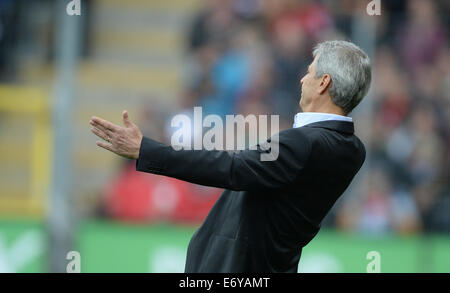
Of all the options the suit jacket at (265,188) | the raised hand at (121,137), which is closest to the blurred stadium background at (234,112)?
the suit jacket at (265,188)

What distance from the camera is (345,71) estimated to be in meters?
3.61

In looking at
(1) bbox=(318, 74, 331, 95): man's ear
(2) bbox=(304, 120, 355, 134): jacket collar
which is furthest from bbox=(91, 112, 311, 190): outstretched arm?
(1) bbox=(318, 74, 331, 95): man's ear

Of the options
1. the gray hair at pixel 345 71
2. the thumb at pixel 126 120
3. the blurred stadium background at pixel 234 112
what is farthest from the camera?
the blurred stadium background at pixel 234 112

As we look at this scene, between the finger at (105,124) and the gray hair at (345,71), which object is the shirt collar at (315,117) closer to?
the gray hair at (345,71)

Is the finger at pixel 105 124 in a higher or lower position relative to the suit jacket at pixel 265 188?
higher

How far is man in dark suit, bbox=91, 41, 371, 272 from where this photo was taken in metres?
3.42

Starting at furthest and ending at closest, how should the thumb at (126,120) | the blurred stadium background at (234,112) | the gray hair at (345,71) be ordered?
1. the blurred stadium background at (234,112)
2. the gray hair at (345,71)
3. the thumb at (126,120)

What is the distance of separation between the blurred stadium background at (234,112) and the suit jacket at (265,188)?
406 cm

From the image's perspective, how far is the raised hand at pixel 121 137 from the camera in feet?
11.2

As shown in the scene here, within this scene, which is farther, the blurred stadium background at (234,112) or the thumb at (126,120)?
the blurred stadium background at (234,112)

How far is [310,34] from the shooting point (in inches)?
356

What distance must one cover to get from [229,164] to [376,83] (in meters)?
5.46

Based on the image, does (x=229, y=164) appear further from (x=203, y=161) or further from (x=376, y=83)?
(x=376, y=83)
